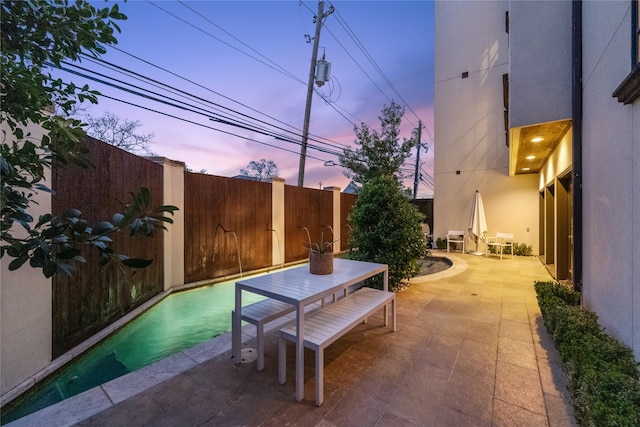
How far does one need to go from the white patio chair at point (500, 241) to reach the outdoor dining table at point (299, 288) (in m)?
7.16

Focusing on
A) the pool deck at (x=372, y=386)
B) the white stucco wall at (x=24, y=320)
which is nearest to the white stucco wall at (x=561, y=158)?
the pool deck at (x=372, y=386)

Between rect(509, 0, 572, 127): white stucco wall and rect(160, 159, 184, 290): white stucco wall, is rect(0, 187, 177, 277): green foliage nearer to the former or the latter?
rect(160, 159, 184, 290): white stucco wall

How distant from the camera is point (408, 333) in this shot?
3.30 m

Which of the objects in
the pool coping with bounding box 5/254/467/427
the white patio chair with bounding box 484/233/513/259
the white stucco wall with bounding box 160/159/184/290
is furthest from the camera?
the white patio chair with bounding box 484/233/513/259

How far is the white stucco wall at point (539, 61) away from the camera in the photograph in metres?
4.21

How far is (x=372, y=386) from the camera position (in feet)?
7.52

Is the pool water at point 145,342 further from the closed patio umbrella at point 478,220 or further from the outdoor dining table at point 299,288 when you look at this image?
the closed patio umbrella at point 478,220

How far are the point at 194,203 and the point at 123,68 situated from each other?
3.16 m

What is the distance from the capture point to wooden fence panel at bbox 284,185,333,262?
7836mm

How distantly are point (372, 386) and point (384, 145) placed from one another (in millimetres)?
10822

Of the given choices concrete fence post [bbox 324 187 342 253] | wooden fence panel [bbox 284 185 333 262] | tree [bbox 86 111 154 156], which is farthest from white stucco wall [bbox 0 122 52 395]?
tree [bbox 86 111 154 156]

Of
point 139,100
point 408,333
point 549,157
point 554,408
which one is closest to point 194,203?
point 139,100

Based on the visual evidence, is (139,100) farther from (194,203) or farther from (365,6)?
(365,6)

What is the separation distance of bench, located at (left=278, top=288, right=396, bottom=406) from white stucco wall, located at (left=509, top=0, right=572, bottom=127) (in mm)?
3884
